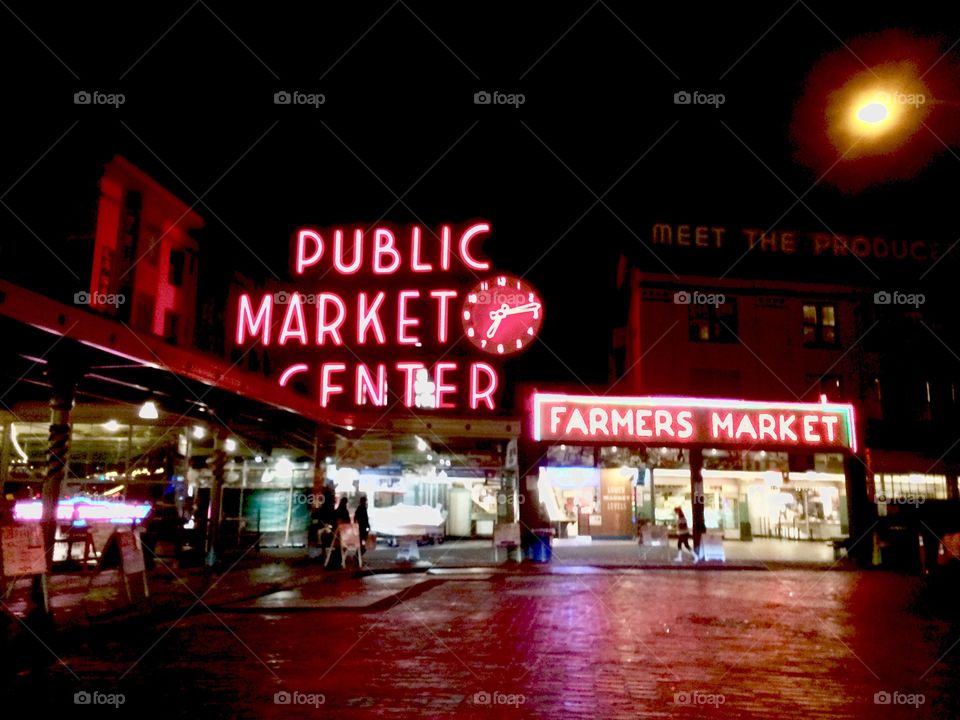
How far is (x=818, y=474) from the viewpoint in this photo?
99.1 ft

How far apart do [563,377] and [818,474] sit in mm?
25104

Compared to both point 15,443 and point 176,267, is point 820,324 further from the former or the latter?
point 15,443

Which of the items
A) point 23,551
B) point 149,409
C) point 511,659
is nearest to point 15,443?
point 149,409

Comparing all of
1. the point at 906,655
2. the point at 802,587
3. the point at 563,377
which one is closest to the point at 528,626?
the point at 906,655

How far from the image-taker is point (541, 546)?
70.3ft

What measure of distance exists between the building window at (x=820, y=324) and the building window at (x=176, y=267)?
24.2 meters

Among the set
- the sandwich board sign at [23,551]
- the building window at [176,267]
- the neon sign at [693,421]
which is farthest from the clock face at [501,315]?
the sandwich board sign at [23,551]

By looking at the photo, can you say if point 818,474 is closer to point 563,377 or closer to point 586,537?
point 586,537

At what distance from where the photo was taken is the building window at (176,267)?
94.4 ft

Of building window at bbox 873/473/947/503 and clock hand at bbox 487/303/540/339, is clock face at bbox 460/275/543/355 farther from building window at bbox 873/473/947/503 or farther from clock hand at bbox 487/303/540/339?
building window at bbox 873/473/947/503

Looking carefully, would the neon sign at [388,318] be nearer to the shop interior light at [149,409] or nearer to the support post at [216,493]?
the support post at [216,493]

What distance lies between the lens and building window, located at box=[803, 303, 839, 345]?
1149 inches

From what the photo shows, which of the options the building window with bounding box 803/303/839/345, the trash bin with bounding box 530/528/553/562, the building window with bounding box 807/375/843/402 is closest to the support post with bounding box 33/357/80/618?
the trash bin with bounding box 530/528/553/562

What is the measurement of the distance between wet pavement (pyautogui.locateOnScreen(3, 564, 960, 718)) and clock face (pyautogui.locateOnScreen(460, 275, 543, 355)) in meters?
13.4
